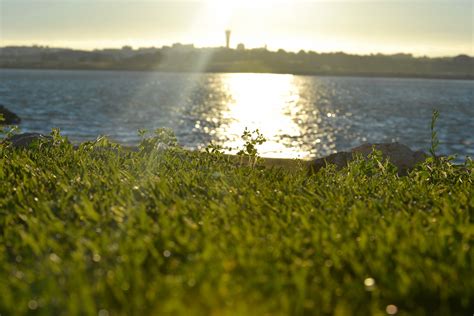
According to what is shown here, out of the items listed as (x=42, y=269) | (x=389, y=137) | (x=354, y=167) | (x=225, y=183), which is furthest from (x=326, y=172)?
(x=389, y=137)

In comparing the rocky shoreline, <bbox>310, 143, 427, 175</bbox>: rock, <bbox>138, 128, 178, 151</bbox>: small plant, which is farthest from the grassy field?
<bbox>310, 143, 427, 175</bbox>: rock

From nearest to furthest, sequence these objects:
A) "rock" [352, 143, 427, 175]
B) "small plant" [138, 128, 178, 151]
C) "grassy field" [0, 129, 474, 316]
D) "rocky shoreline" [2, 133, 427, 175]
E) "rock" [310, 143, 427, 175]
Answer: "grassy field" [0, 129, 474, 316], "small plant" [138, 128, 178, 151], "rocky shoreline" [2, 133, 427, 175], "rock" [310, 143, 427, 175], "rock" [352, 143, 427, 175]

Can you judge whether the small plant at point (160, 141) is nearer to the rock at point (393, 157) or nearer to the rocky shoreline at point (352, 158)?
the rocky shoreline at point (352, 158)

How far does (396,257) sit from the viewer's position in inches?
167

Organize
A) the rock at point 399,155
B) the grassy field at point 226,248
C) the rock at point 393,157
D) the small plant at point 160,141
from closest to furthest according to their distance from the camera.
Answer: the grassy field at point 226,248 < the small plant at point 160,141 < the rock at point 393,157 < the rock at point 399,155

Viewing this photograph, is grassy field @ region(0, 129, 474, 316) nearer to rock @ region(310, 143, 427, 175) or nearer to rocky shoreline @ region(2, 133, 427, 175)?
rocky shoreline @ region(2, 133, 427, 175)

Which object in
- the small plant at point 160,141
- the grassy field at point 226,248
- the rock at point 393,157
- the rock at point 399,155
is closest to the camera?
the grassy field at point 226,248

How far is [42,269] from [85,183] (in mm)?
2565

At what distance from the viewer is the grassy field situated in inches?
145

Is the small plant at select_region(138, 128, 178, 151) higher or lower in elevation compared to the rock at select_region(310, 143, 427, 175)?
higher

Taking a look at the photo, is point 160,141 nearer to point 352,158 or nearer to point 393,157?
point 352,158

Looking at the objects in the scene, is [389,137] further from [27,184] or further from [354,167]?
[27,184]

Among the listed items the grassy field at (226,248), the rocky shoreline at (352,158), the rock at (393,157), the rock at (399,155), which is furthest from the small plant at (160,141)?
the rock at (399,155)

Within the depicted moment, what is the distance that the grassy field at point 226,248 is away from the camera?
145 inches
